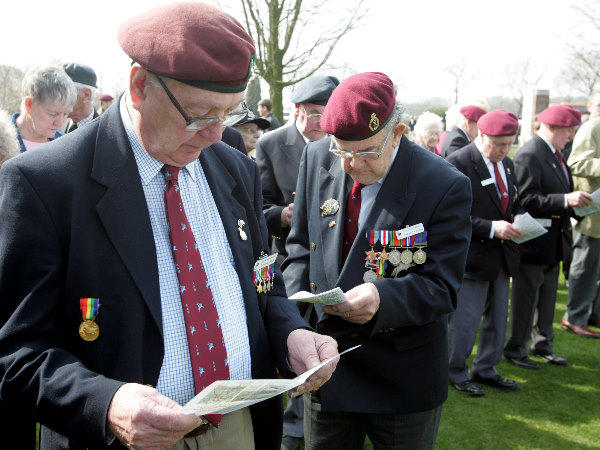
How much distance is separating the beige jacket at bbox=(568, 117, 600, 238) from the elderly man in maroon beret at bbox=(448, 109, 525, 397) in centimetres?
149

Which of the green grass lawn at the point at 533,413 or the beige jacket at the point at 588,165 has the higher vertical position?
the beige jacket at the point at 588,165

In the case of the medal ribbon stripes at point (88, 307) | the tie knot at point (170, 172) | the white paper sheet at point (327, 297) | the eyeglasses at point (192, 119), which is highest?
the eyeglasses at point (192, 119)

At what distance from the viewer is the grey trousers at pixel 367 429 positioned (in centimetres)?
257

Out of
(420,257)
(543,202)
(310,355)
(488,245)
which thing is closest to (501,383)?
(488,245)

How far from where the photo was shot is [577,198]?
5516mm

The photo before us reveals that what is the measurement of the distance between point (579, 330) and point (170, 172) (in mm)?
6477

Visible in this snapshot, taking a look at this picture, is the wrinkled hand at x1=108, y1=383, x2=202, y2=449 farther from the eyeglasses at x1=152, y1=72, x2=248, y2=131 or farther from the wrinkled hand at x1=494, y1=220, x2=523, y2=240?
the wrinkled hand at x1=494, y1=220, x2=523, y2=240

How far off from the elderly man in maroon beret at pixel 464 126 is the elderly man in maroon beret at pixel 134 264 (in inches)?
209

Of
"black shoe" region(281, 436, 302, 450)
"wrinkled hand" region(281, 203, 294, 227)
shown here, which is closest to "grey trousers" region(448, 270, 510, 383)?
"black shoe" region(281, 436, 302, 450)

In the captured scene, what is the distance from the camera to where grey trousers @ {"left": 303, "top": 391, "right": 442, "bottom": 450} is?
2.57 metres

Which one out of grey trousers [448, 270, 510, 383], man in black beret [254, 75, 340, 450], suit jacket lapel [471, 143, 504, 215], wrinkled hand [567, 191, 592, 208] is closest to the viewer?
man in black beret [254, 75, 340, 450]

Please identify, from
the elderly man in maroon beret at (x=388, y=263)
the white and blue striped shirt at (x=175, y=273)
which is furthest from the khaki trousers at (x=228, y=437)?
the elderly man in maroon beret at (x=388, y=263)

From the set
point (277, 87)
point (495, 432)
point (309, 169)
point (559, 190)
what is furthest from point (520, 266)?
point (277, 87)

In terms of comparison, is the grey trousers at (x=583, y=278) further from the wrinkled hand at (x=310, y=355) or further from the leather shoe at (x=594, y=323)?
the wrinkled hand at (x=310, y=355)
